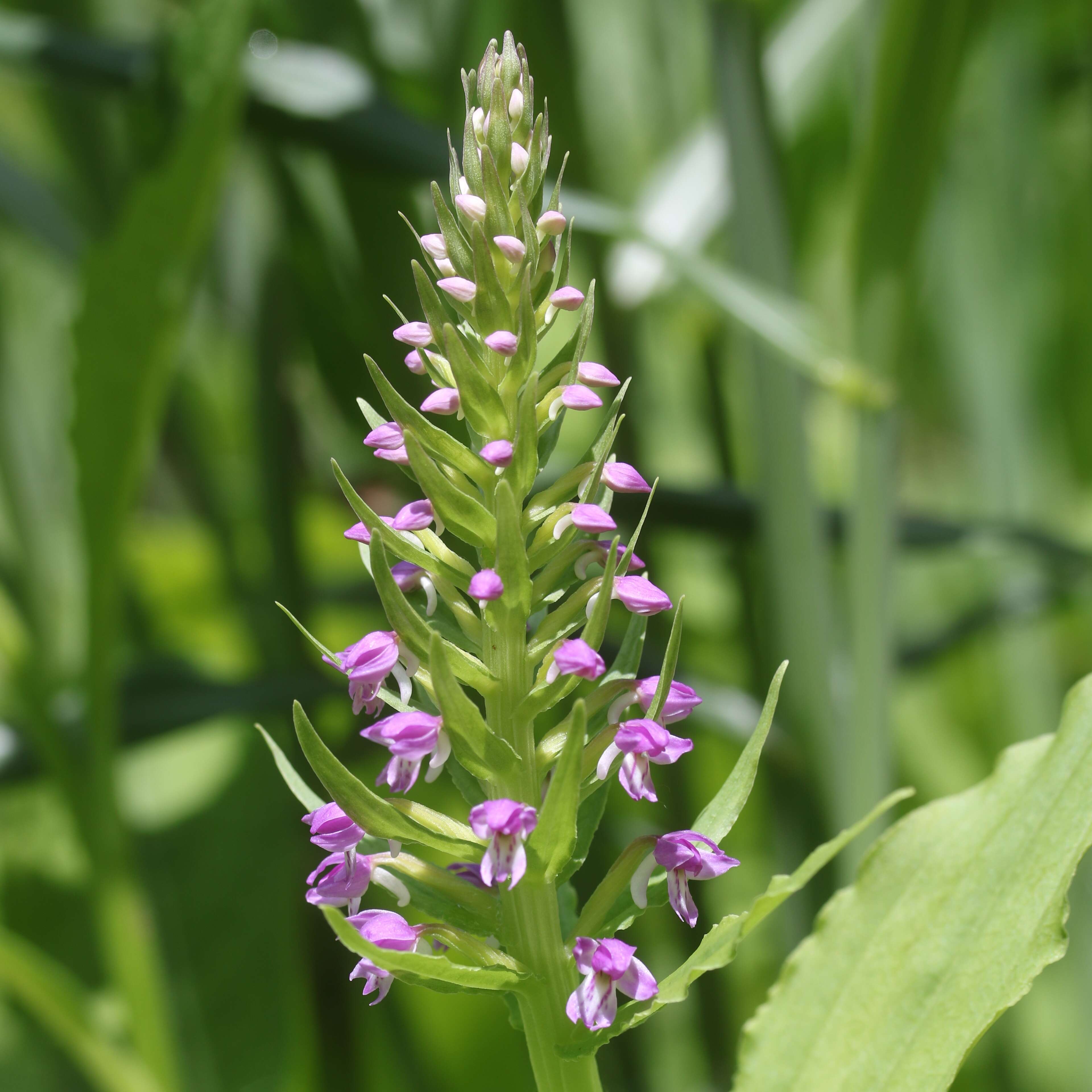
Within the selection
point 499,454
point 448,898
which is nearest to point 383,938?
point 448,898

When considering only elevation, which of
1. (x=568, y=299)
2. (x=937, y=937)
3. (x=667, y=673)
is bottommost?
(x=937, y=937)

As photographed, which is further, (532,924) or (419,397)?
(419,397)

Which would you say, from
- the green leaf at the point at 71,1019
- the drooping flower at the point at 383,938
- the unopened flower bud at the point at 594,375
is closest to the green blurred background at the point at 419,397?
the green leaf at the point at 71,1019

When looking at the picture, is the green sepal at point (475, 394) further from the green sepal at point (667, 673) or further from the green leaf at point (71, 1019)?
the green leaf at point (71, 1019)

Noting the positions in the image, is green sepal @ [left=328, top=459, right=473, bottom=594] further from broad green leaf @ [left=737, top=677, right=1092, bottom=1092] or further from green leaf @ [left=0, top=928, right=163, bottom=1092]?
green leaf @ [left=0, top=928, right=163, bottom=1092]

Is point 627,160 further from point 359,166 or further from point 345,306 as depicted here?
point 359,166

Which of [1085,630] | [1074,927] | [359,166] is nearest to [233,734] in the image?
[359,166]

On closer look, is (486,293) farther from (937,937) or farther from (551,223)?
(937,937)

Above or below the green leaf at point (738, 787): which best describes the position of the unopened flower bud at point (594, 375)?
above
